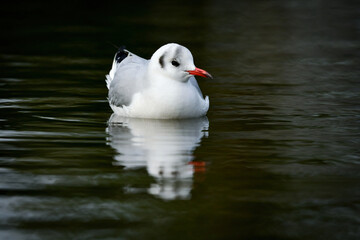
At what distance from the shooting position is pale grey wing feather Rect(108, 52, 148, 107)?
8.03 metres

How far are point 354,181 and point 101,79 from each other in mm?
5565

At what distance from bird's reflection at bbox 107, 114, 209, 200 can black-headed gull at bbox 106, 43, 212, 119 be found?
11cm

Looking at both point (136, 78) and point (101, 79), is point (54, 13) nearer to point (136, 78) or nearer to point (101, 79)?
point (101, 79)

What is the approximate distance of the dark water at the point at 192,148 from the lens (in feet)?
15.5

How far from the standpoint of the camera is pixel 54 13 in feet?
61.3

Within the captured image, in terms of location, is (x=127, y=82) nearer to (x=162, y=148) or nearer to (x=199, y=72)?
(x=199, y=72)

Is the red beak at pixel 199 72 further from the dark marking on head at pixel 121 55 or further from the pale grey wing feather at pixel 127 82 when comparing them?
the dark marking on head at pixel 121 55

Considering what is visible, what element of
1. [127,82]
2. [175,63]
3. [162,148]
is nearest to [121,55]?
[127,82]

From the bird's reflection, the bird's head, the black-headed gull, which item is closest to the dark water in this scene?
the bird's reflection

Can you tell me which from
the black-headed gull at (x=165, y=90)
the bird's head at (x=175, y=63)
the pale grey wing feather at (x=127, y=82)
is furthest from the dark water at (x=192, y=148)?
the bird's head at (x=175, y=63)

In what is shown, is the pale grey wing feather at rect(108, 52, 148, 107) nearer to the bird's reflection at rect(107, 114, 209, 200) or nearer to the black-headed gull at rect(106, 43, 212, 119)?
the black-headed gull at rect(106, 43, 212, 119)

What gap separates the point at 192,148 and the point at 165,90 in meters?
1.23

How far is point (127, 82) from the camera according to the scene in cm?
822

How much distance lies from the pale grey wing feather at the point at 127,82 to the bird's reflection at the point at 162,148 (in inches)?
8.2
